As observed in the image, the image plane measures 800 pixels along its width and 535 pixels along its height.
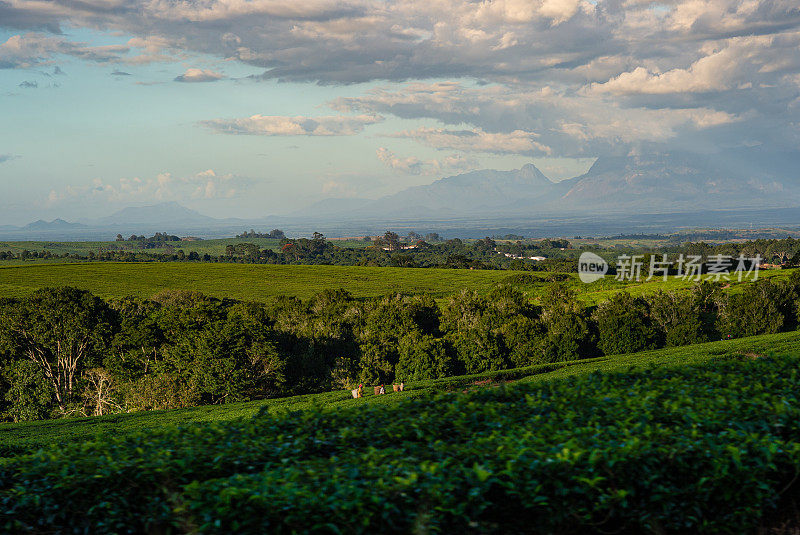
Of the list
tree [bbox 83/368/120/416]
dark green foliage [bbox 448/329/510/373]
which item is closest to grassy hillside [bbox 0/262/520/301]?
dark green foliage [bbox 448/329/510/373]

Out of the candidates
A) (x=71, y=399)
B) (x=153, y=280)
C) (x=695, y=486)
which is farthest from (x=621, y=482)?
(x=153, y=280)

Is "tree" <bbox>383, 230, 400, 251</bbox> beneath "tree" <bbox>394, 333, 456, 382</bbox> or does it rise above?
above

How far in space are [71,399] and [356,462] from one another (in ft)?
115

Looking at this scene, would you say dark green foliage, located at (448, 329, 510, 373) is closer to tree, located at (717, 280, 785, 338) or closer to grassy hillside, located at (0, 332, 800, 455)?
grassy hillside, located at (0, 332, 800, 455)

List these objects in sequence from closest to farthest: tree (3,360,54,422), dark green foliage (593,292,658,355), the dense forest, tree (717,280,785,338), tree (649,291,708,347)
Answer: the dense forest, tree (3,360,54,422), dark green foliage (593,292,658,355), tree (649,291,708,347), tree (717,280,785,338)

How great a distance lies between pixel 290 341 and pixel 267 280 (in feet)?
179

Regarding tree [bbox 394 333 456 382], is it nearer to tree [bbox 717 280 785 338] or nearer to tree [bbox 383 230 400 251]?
tree [bbox 717 280 785 338]

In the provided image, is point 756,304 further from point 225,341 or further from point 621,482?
point 621,482

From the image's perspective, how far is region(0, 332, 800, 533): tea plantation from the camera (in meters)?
5.38

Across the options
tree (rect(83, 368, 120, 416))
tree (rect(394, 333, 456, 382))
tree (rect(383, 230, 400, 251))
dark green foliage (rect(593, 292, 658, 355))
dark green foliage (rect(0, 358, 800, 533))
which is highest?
tree (rect(383, 230, 400, 251))

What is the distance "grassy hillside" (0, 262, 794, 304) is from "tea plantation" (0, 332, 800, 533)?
59249 mm

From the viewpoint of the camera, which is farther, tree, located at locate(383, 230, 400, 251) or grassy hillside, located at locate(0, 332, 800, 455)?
tree, located at locate(383, 230, 400, 251)

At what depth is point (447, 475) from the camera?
19.0ft

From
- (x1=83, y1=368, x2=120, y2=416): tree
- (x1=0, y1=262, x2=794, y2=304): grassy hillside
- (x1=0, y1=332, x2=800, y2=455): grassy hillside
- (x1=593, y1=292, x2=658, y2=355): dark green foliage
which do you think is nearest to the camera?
(x1=0, y1=332, x2=800, y2=455): grassy hillside
